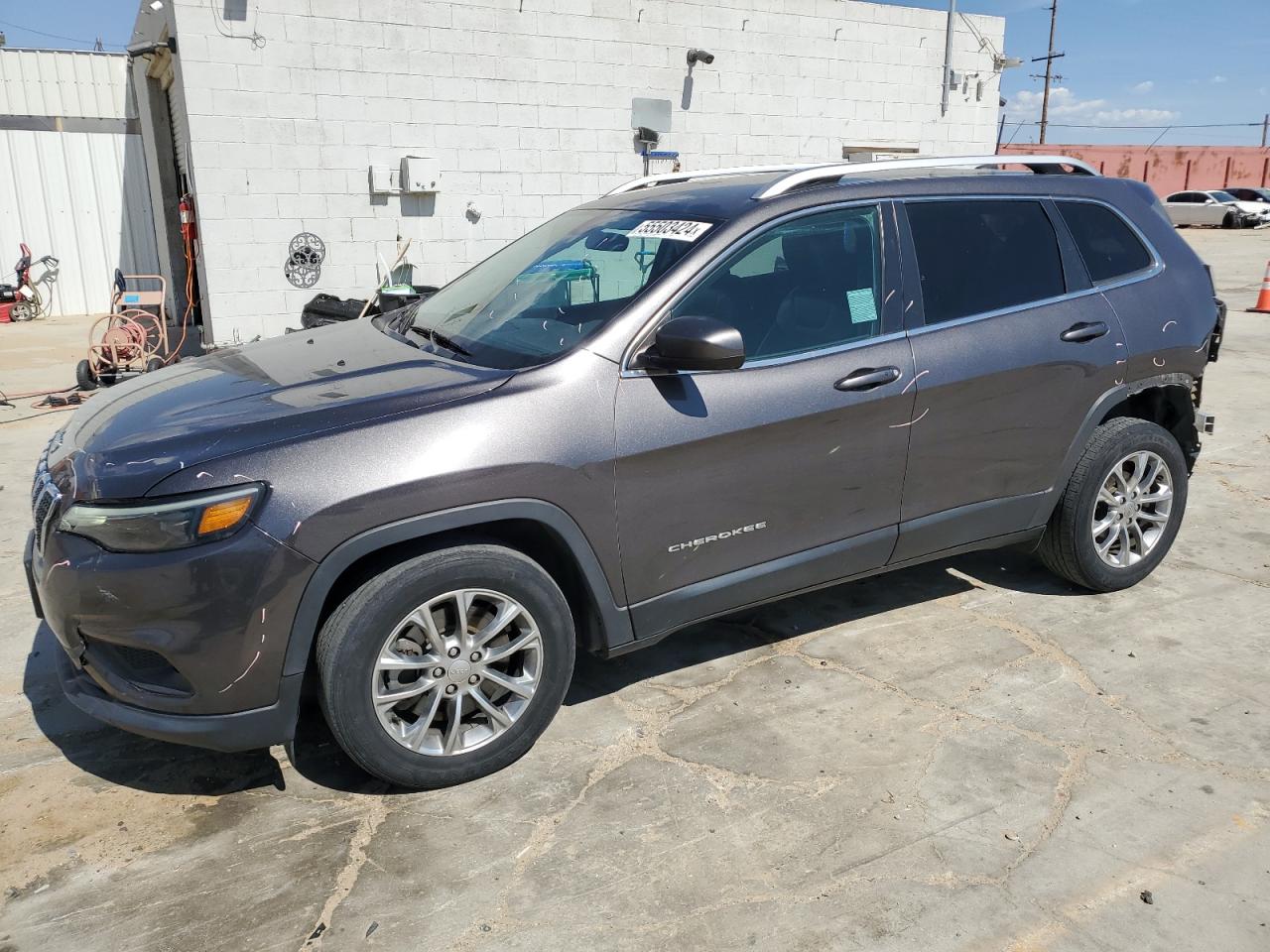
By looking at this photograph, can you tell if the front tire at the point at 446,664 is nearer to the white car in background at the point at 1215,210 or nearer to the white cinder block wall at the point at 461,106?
the white cinder block wall at the point at 461,106

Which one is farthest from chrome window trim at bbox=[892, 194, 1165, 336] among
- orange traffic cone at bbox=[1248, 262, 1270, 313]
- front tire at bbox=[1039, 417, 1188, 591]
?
orange traffic cone at bbox=[1248, 262, 1270, 313]

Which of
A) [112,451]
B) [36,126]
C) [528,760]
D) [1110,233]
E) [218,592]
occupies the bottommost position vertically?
[528,760]

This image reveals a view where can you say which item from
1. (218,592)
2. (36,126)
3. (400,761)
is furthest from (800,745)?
(36,126)

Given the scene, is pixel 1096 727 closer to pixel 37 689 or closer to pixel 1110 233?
pixel 1110 233

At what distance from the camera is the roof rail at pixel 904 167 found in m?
3.72

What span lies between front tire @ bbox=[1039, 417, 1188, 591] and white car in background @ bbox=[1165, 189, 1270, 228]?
35527 millimetres

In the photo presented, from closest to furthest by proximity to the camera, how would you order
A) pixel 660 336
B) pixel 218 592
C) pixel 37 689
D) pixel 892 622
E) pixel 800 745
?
1. pixel 218 592
2. pixel 660 336
3. pixel 800 745
4. pixel 37 689
5. pixel 892 622

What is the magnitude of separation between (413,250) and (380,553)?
9.03 m

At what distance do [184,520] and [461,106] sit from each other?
31.3 ft

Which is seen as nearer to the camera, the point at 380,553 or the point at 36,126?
the point at 380,553

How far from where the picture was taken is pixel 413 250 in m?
11.4

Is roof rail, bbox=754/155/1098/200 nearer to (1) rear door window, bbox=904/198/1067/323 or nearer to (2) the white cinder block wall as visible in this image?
(1) rear door window, bbox=904/198/1067/323

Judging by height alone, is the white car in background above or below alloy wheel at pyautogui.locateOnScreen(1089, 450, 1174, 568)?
above

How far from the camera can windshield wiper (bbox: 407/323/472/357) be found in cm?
357
